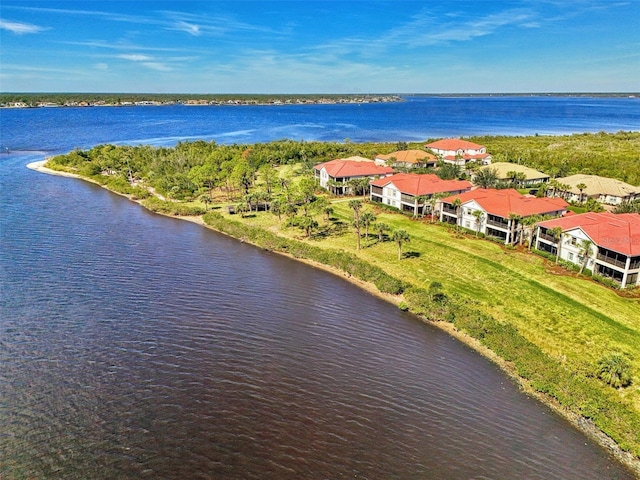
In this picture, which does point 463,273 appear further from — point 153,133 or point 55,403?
point 153,133

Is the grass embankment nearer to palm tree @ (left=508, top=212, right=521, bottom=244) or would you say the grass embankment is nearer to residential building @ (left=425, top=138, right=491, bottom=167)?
palm tree @ (left=508, top=212, right=521, bottom=244)

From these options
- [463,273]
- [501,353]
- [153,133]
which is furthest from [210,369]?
[153,133]

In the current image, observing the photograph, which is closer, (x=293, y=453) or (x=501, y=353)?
(x=293, y=453)

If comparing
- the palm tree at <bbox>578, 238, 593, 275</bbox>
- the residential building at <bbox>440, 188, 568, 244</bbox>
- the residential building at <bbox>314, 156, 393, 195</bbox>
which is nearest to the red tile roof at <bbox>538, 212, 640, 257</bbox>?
the palm tree at <bbox>578, 238, 593, 275</bbox>

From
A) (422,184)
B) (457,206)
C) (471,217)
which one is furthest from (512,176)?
(471,217)

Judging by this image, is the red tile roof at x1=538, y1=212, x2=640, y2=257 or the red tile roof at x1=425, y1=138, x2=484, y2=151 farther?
the red tile roof at x1=425, y1=138, x2=484, y2=151
